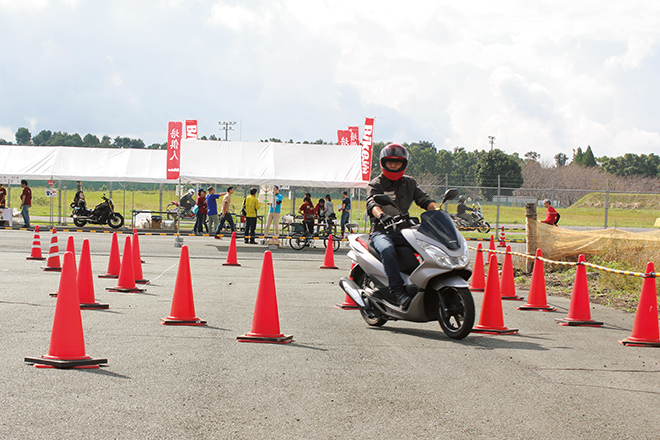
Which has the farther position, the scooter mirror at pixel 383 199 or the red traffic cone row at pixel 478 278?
the red traffic cone row at pixel 478 278

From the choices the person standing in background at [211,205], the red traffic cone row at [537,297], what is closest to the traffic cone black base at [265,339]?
→ the red traffic cone row at [537,297]

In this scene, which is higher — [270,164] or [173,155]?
[173,155]

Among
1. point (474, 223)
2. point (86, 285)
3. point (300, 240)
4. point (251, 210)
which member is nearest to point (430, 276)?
point (86, 285)

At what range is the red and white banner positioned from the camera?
31566 millimetres

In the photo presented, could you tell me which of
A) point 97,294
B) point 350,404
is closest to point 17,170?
point 97,294

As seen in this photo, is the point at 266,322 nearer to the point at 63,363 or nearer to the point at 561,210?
the point at 63,363

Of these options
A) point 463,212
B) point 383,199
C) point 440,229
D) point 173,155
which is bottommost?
point 440,229

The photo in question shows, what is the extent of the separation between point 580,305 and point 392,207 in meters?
2.87

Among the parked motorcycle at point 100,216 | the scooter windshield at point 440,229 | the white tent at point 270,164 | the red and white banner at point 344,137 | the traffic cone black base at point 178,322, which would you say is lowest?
the traffic cone black base at point 178,322

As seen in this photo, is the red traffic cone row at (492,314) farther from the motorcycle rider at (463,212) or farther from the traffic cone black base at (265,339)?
the motorcycle rider at (463,212)

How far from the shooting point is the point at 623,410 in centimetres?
491

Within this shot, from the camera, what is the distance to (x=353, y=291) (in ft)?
27.5

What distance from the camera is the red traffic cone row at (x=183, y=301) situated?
793 cm

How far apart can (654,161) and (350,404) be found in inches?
4984
